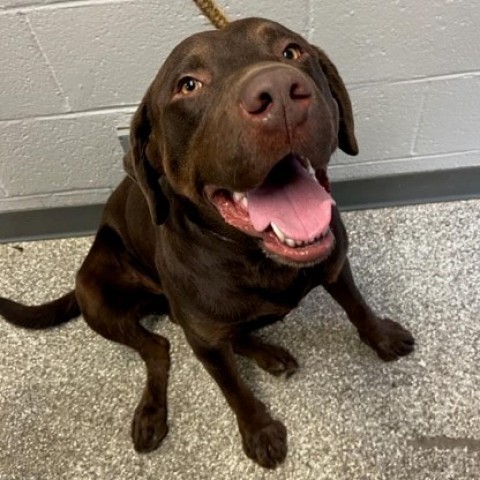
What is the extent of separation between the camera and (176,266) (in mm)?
1221

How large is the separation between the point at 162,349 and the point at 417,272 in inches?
32.1

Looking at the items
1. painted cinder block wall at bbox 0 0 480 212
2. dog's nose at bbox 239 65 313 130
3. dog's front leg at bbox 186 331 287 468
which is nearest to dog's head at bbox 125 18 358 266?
dog's nose at bbox 239 65 313 130

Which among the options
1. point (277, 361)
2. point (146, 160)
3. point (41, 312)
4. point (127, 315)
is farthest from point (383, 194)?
point (41, 312)

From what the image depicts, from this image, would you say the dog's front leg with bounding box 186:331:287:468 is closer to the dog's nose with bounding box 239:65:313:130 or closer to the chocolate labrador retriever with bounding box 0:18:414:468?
the chocolate labrador retriever with bounding box 0:18:414:468

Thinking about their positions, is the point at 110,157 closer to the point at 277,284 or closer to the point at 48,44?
the point at 48,44

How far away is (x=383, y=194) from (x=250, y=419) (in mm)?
943

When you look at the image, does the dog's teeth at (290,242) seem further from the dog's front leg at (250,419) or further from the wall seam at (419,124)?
the wall seam at (419,124)

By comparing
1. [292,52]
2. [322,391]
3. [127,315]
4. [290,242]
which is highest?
[292,52]

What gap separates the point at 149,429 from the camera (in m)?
1.51

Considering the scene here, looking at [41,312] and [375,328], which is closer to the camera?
[375,328]

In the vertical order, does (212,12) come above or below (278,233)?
above

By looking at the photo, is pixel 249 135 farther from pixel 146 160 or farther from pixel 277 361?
pixel 277 361

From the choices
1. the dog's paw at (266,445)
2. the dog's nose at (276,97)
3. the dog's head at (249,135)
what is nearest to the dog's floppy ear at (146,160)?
the dog's head at (249,135)

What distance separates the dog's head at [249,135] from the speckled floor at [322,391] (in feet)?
2.15
